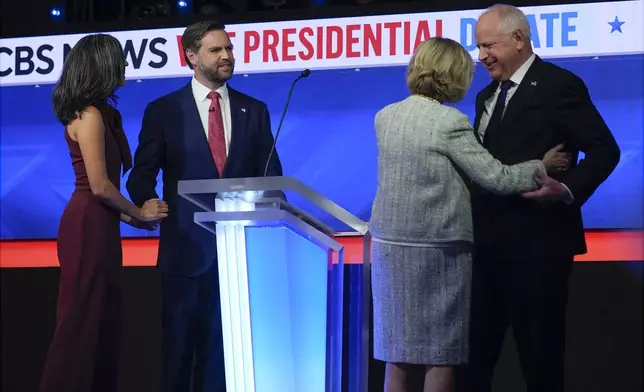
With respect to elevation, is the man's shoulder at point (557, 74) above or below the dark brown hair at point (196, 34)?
below

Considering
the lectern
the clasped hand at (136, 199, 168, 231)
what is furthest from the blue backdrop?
the lectern

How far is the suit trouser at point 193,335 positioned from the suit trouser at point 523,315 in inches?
35.9

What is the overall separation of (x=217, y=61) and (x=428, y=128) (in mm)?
1174

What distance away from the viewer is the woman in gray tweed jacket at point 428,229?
3080 mm

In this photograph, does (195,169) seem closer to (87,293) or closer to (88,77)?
(88,77)

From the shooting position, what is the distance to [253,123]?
157 inches

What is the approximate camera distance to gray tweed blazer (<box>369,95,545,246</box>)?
309cm

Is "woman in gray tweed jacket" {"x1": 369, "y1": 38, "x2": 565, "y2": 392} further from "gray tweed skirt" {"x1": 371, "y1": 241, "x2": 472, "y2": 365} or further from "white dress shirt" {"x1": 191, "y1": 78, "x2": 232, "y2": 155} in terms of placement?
"white dress shirt" {"x1": 191, "y1": 78, "x2": 232, "y2": 155}

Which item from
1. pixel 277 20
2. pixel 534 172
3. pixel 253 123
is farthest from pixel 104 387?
pixel 277 20

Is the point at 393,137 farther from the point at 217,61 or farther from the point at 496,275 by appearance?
the point at 217,61

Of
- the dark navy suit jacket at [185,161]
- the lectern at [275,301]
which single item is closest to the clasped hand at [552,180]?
the lectern at [275,301]

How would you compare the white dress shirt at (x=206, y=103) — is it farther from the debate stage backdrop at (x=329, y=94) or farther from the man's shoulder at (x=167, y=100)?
the debate stage backdrop at (x=329, y=94)

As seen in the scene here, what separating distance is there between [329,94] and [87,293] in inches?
66.8

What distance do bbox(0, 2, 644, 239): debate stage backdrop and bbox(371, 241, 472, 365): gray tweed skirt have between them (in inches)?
64.6
